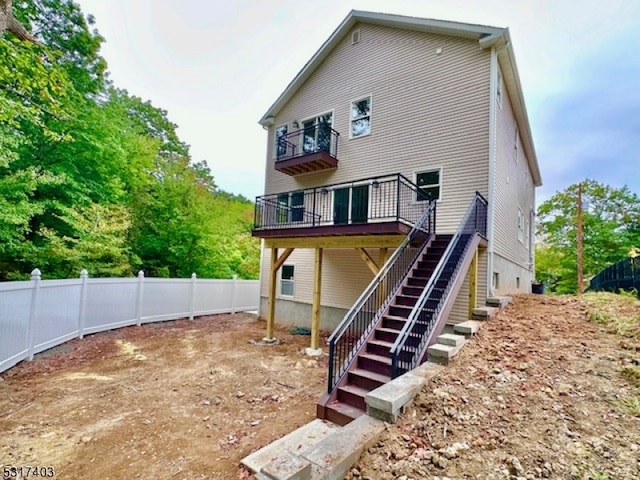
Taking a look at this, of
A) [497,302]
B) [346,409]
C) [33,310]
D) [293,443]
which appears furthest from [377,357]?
[33,310]

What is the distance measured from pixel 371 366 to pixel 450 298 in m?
1.88

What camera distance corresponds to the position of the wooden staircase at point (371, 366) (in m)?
4.17

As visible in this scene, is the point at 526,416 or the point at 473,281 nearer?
the point at 526,416

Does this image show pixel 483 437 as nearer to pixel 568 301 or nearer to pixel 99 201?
pixel 568 301

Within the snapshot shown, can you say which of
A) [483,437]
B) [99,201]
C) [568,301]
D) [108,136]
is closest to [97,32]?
[108,136]

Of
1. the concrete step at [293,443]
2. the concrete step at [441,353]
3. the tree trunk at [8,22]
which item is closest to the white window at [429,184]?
the concrete step at [441,353]

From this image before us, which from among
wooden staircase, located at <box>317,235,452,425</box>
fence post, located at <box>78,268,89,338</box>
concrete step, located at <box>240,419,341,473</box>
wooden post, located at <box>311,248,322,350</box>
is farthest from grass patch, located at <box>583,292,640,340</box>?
fence post, located at <box>78,268,89,338</box>

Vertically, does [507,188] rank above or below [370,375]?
above

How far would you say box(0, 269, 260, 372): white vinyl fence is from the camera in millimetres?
5684

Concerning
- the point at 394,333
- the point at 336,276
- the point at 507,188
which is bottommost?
the point at 394,333

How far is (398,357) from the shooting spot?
4262 millimetres

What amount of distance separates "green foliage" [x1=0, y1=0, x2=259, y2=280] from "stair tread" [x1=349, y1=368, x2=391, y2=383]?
7381mm

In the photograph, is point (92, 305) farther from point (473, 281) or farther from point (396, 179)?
point (473, 281)

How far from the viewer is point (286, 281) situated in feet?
38.0
